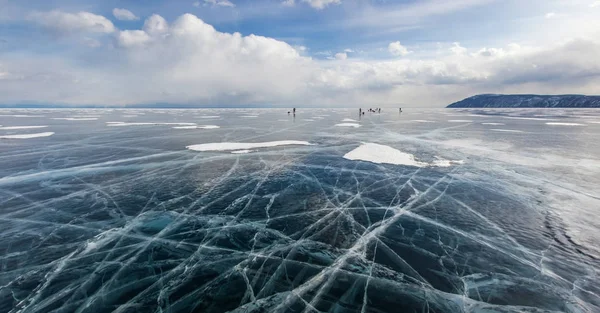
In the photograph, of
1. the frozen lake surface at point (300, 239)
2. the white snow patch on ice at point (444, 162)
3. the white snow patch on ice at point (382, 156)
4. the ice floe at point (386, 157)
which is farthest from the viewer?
the white snow patch on ice at point (382, 156)

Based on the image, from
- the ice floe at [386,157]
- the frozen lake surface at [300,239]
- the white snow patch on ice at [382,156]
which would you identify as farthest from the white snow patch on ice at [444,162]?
the frozen lake surface at [300,239]

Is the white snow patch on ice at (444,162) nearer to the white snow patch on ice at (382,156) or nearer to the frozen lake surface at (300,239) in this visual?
the white snow patch on ice at (382,156)

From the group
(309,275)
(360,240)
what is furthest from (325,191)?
(309,275)

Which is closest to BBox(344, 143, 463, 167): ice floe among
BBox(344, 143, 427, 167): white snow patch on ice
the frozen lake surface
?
BBox(344, 143, 427, 167): white snow patch on ice

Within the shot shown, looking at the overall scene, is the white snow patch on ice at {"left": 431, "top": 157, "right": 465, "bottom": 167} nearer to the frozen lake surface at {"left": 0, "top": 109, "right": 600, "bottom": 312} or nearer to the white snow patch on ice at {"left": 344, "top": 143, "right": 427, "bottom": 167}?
the white snow patch on ice at {"left": 344, "top": 143, "right": 427, "bottom": 167}

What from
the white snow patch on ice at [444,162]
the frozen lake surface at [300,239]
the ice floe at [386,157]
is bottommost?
the frozen lake surface at [300,239]

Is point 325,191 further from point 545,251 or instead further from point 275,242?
point 545,251

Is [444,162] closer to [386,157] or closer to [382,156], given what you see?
[386,157]

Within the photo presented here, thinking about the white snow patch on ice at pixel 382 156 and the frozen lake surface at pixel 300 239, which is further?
the white snow patch on ice at pixel 382 156

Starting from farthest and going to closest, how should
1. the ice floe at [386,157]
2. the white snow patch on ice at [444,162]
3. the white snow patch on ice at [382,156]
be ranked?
the white snow patch on ice at [382,156]
the ice floe at [386,157]
the white snow patch on ice at [444,162]
